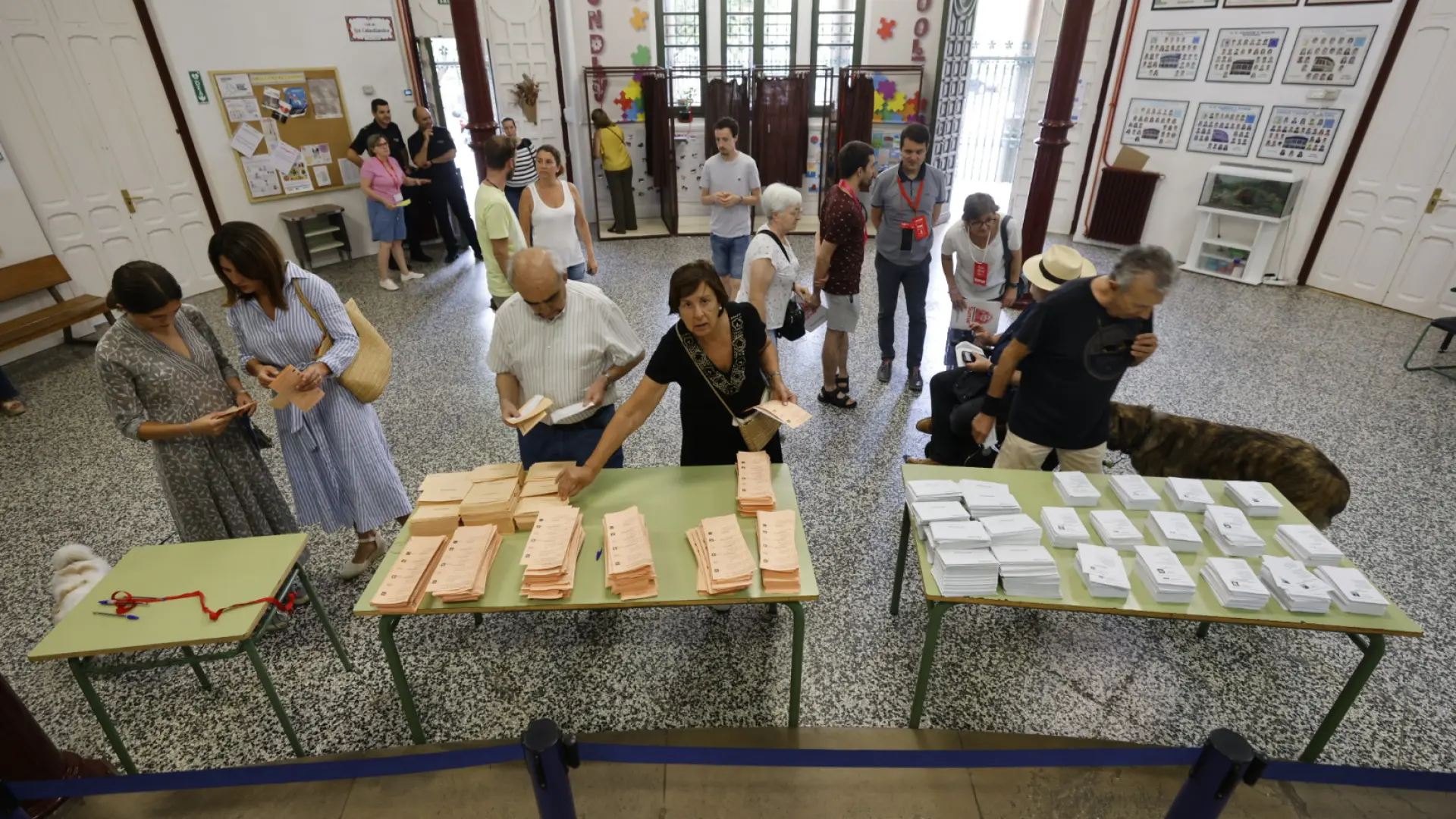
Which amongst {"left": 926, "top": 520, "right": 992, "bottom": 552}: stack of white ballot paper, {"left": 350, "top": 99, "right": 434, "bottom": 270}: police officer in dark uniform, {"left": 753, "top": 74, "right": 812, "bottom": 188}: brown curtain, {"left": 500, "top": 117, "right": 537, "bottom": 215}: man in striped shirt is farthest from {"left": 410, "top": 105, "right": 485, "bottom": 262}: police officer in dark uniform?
{"left": 926, "top": 520, "right": 992, "bottom": 552}: stack of white ballot paper

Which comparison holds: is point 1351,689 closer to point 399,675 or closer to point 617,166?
point 399,675

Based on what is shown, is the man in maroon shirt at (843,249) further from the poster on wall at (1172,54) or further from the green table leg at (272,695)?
the poster on wall at (1172,54)

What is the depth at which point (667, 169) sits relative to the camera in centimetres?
877

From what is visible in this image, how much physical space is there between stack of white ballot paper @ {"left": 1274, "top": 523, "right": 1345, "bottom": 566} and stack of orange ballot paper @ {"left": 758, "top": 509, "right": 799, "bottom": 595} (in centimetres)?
170

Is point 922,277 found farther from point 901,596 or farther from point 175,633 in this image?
point 175,633

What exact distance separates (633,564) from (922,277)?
317 centimetres

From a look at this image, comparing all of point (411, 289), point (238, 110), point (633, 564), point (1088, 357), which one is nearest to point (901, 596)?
point (1088, 357)

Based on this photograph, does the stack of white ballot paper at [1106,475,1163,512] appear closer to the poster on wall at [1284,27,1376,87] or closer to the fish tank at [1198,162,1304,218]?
the fish tank at [1198,162,1304,218]

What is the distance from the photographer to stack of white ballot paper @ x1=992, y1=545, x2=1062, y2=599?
2.23 meters

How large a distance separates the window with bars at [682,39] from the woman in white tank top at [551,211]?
433 centimetres

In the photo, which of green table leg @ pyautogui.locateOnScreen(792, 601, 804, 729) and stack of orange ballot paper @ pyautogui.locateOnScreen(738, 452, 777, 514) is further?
stack of orange ballot paper @ pyautogui.locateOnScreen(738, 452, 777, 514)

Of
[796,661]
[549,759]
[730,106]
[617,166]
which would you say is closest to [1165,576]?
[796,661]

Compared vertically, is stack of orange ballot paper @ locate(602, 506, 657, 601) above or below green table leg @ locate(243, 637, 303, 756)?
above

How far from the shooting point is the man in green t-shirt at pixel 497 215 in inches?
175
